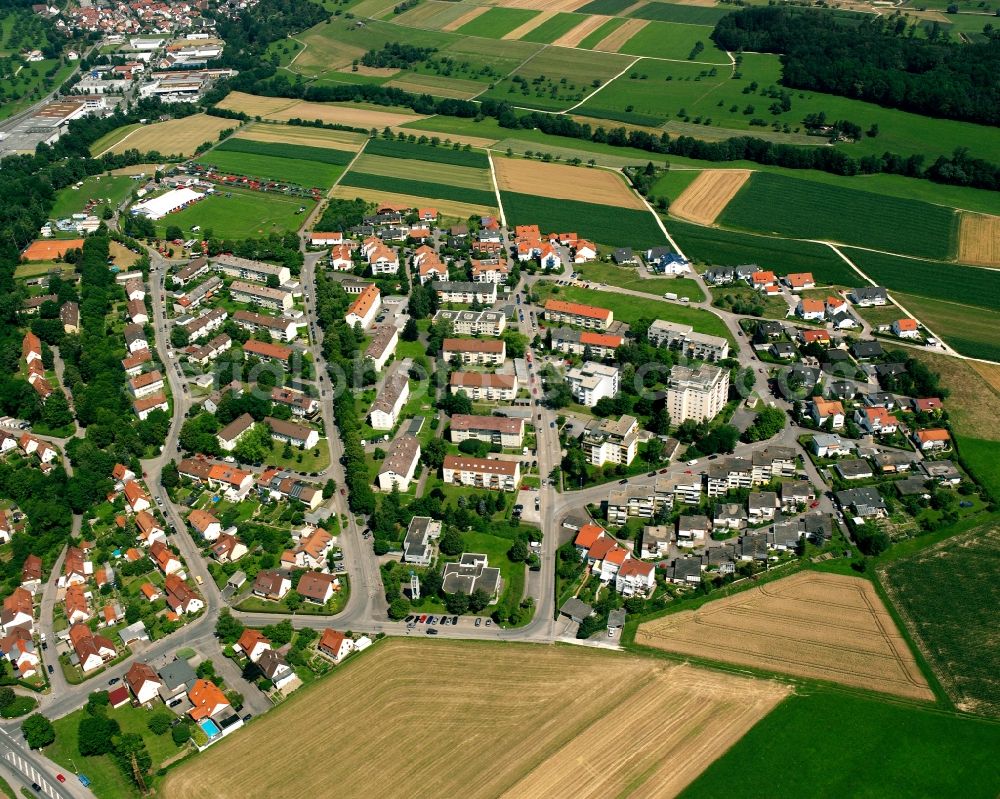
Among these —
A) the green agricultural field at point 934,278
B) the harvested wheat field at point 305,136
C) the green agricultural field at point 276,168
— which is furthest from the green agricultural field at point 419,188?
the green agricultural field at point 934,278

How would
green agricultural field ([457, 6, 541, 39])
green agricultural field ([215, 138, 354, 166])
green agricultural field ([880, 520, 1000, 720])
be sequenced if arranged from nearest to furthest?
green agricultural field ([880, 520, 1000, 720])
green agricultural field ([215, 138, 354, 166])
green agricultural field ([457, 6, 541, 39])

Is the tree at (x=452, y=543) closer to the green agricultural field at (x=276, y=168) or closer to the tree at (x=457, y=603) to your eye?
the tree at (x=457, y=603)

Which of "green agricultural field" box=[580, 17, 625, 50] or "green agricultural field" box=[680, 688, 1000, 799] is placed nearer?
"green agricultural field" box=[680, 688, 1000, 799]

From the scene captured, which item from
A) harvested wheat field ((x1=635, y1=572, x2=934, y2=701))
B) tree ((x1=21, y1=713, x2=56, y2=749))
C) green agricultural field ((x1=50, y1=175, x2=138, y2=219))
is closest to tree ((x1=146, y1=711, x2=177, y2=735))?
tree ((x1=21, y1=713, x2=56, y2=749))

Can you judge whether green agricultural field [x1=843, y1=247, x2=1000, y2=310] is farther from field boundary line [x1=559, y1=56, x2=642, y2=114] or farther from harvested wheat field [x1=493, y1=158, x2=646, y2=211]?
field boundary line [x1=559, y1=56, x2=642, y2=114]

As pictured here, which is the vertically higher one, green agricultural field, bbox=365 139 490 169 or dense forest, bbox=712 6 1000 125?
dense forest, bbox=712 6 1000 125

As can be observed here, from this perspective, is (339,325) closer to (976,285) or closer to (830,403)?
(830,403)

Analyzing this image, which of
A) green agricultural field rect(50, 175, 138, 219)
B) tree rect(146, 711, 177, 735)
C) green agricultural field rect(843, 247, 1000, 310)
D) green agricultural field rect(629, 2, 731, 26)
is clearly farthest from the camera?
green agricultural field rect(629, 2, 731, 26)

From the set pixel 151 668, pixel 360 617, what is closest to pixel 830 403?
pixel 360 617
